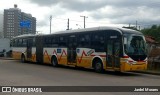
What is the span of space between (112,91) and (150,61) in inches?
523

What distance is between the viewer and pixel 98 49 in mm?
21500

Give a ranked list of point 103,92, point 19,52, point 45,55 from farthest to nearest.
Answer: point 19,52
point 45,55
point 103,92

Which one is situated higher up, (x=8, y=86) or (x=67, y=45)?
(x=67, y=45)

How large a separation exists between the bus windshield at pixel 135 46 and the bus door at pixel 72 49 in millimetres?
5339

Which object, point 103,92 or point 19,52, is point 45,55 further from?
point 103,92

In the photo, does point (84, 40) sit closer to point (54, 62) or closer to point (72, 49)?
point (72, 49)

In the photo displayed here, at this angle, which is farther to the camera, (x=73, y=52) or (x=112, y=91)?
(x=73, y=52)

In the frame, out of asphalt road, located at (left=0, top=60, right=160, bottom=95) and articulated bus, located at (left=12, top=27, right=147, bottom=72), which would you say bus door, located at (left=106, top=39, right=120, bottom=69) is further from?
asphalt road, located at (left=0, top=60, right=160, bottom=95)

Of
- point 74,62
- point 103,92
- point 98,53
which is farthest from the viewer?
point 74,62

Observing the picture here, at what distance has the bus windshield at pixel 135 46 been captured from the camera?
19.7m

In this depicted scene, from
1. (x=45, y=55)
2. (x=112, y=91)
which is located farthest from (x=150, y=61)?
(x=112, y=91)

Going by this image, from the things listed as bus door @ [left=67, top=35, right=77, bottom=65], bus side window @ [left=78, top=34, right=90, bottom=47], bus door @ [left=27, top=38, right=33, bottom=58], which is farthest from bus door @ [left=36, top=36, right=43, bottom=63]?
bus side window @ [left=78, top=34, right=90, bottom=47]

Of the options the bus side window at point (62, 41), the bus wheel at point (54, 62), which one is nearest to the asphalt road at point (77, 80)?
the bus side window at point (62, 41)

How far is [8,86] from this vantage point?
555 inches
